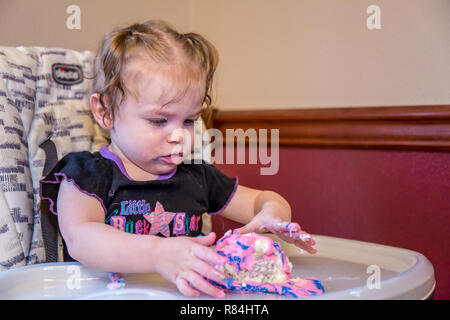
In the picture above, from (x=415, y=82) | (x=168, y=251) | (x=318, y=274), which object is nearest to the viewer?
(x=168, y=251)

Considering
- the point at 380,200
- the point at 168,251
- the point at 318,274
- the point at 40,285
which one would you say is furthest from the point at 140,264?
the point at 380,200

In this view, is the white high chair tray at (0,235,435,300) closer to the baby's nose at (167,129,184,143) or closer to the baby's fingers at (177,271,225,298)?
the baby's fingers at (177,271,225,298)

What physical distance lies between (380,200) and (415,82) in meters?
0.27

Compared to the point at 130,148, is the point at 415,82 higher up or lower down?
higher up

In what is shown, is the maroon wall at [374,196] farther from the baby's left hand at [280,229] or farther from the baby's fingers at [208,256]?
the baby's fingers at [208,256]

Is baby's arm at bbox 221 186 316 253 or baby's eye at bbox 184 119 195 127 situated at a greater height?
baby's eye at bbox 184 119 195 127

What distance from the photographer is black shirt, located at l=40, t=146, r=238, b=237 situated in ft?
2.56

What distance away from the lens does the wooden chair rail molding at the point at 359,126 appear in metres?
1.03

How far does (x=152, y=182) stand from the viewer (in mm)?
836

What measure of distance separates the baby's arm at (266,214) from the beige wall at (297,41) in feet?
1.20

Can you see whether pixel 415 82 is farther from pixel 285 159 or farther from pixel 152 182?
pixel 152 182

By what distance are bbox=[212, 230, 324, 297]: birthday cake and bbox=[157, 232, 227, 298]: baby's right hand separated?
1.3 inches

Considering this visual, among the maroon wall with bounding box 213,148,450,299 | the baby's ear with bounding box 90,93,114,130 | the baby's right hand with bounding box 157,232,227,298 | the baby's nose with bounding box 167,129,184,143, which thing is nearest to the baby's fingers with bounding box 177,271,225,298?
the baby's right hand with bounding box 157,232,227,298

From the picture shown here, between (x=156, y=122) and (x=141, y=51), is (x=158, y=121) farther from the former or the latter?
(x=141, y=51)
